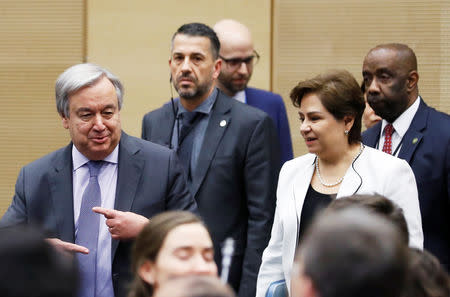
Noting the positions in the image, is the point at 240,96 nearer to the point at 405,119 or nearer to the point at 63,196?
the point at 405,119

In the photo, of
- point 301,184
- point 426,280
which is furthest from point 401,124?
point 426,280

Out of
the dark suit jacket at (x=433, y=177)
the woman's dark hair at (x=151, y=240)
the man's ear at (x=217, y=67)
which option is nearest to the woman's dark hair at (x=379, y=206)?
the woman's dark hair at (x=151, y=240)

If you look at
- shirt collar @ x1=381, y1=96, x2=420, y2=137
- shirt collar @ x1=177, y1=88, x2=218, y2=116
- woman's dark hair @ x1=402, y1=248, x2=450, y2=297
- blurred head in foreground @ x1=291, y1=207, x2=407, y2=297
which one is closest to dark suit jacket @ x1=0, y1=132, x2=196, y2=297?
shirt collar @ x1=177, y1=88, x2=218, y2=116

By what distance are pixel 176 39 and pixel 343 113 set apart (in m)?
1.59

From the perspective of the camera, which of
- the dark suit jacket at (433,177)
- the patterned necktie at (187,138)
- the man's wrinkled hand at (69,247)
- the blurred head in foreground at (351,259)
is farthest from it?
the patterned necktie at (187,138)

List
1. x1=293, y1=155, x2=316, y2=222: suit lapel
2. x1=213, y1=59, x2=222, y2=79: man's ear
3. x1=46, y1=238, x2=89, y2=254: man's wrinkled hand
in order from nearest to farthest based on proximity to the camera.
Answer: x1=46, y1=238, x2=89, y2=254: man's wrinkled hand, x1=293, y1=155, x2=316, y2=222: suit lapel, x1=213, y1=59, x2=222, y2=79: man's ear

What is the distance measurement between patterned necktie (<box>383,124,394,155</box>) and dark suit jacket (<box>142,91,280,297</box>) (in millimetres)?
677

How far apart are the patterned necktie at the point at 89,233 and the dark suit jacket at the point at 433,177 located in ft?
5.82

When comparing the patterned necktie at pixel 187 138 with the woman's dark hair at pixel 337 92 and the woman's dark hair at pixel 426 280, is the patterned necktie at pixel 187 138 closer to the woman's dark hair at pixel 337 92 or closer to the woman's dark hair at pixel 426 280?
the woman's dark hair at pixel 337 92

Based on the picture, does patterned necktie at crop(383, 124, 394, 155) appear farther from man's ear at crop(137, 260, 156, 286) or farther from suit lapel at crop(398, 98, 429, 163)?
man's ear at crop(137, 260, 156, 286)

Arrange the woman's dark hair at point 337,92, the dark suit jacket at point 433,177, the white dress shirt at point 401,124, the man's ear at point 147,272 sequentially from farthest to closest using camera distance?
the white dress shirt at point 401,124
the dark suit jacket at point 433,177
the woman's dark hair at point 337,92
the man's ear at point 147,272

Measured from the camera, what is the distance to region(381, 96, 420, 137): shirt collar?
18.1 feet

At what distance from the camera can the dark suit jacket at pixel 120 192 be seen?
4.57 metres

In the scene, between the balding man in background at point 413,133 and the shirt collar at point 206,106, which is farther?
the shirt collar at point 206,106
